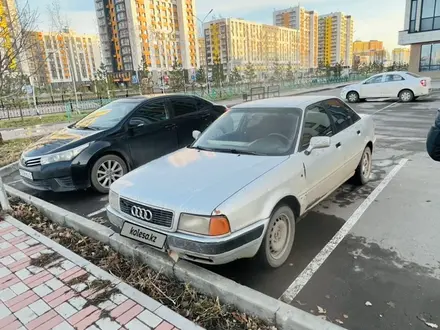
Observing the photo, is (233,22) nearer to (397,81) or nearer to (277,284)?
(397,81)

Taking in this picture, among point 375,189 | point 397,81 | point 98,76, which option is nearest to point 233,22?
point 98,76

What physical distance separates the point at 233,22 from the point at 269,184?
86993mm

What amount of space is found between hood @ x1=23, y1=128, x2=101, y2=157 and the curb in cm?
166

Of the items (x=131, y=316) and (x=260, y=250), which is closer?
(x=131, y=316)

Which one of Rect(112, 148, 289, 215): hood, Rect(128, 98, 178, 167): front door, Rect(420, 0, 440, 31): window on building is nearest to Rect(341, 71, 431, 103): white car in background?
Rect(128, 98, 178, 167): front door

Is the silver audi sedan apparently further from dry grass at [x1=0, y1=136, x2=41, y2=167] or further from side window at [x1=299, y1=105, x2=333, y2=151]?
dry grass at [x1=0, y1=136, x2=41, y2=167]

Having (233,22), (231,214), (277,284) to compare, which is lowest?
(277,284)

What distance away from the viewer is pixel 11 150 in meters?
9.08

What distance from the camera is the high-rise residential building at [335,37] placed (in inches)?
3814

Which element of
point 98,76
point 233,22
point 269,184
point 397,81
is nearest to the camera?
point 269,184

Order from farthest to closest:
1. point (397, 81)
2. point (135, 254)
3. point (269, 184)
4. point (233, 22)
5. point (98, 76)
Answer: point (233, 22) → point (98, 76) → point (397, 81) → point (135, 254) → point (269, 184)

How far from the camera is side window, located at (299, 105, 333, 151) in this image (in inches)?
140

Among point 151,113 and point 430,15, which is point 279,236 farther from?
point 430,15

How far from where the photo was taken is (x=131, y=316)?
2492 millimetres
